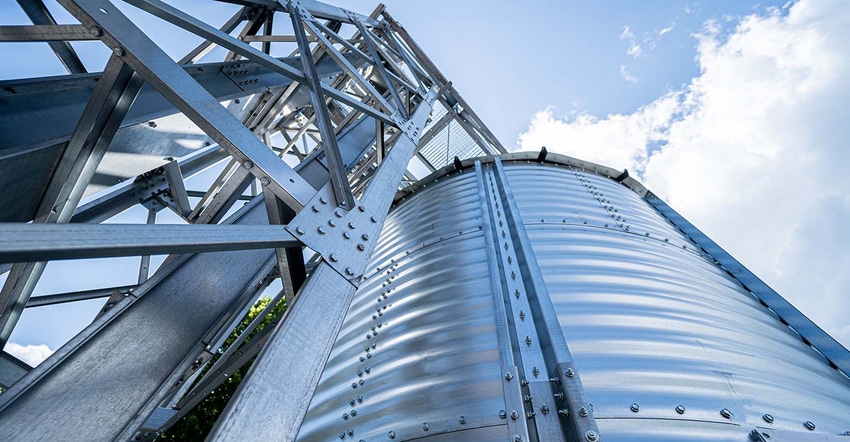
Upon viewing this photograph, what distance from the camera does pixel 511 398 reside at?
181 cm

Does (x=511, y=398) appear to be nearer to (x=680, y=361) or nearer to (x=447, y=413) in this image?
(x=447, y=413)

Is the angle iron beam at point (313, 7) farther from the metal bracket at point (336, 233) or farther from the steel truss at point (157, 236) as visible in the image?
the metal bracket at point (336, 233)

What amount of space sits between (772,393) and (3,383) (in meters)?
4.96

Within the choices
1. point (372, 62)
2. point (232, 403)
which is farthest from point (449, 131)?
point (232, 403)

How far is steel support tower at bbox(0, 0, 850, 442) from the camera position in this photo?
153 cm

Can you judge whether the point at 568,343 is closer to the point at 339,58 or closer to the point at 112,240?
the point at 112,240

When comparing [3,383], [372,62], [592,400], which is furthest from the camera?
[372,62]

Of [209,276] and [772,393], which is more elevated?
[209,276]

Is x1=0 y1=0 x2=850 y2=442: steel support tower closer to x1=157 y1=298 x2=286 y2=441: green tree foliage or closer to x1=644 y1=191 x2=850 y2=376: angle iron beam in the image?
x1=644 y1=191 x2=850 y2=376: angle iron beam

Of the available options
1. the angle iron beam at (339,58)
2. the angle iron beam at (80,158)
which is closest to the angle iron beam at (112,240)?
the angle iron beam at (80,158)

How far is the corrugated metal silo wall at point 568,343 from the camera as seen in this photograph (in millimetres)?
1966

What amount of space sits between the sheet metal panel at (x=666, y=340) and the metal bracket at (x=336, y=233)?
4.36ft

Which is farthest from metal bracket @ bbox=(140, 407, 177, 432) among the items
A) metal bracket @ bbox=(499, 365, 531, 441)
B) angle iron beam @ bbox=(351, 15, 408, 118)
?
angle iron beam @ bbox=(351, 15, 408, 118)

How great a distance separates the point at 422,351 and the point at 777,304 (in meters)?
3.13
